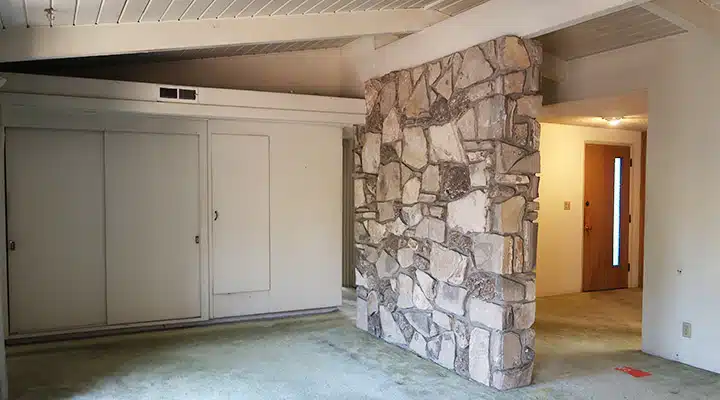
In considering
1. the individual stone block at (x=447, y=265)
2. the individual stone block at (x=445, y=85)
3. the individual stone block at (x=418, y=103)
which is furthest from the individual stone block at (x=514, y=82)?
the individual stone block at (x=447, y=265)

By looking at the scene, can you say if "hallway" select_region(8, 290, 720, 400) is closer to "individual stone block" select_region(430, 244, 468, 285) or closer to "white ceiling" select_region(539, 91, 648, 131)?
"individual stone block" select_region(430, 244, 468, 285)

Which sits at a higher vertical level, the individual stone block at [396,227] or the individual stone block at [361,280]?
the individual stone block at [396,227]

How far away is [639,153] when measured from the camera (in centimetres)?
771

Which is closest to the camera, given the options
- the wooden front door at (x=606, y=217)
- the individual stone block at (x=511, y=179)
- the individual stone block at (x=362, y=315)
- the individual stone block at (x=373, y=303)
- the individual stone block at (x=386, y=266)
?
the individual stone block at (x=511, y=179)

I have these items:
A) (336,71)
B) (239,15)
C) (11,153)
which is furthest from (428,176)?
(11,153)

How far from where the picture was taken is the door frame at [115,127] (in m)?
4.61

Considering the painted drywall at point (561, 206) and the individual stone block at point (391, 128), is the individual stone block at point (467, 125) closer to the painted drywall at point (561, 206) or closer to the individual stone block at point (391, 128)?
the individual stone block at point (391, 128)

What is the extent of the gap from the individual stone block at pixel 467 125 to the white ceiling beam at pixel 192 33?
0.98 meters

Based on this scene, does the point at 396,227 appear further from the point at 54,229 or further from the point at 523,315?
the point at 54,229

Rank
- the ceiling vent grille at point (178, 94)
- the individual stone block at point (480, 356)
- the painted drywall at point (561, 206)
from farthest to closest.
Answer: the painted drywall at point (561, 206), the ceiling vent grille at point (178, 94), the individual stone block at point (480, 356)

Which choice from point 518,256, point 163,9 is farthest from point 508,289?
point 163,9

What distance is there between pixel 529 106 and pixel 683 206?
5.45 feet

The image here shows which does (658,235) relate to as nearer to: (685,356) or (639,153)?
(685,356)

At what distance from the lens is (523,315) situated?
12.2ft
